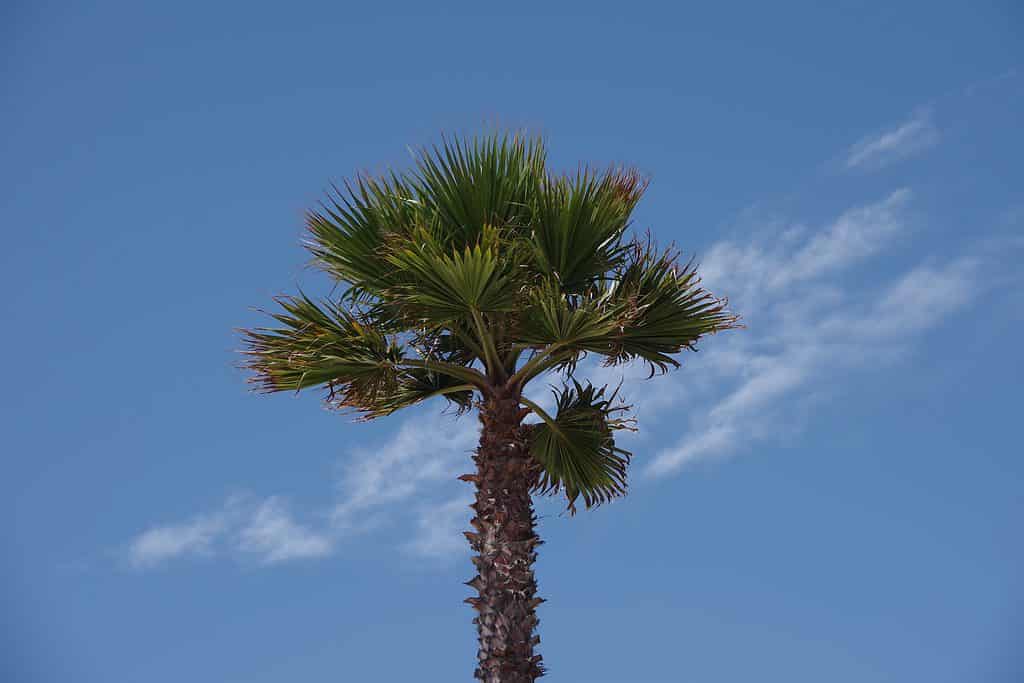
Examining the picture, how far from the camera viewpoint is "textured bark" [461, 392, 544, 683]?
10.7 metres

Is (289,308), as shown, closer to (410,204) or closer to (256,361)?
(256,361)

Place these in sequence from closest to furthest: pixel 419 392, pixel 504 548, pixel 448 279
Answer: pixel 448 279
pixel 504 548
pixel 419 392

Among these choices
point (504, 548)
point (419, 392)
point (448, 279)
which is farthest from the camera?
point (419, 392)

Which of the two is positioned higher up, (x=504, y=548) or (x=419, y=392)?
(x=419, y=392)

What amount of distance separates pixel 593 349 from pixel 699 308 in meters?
1.28

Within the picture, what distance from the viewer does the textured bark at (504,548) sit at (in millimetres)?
10719

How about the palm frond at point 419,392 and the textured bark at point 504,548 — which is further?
the palm frond at point 419,392

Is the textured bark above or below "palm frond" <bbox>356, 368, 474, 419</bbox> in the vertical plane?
below

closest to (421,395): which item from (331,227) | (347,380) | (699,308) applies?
(347,380)

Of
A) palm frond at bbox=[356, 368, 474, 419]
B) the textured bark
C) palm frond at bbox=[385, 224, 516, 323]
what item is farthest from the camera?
palm frond at bbox=[356, 368, 474, 419]

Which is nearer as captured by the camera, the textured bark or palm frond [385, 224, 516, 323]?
palm frond [385, 224, 516, 323]

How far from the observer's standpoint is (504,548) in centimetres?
1097

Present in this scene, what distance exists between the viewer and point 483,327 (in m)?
11.0

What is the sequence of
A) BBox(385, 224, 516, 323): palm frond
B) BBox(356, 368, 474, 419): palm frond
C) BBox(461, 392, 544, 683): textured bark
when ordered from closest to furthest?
BBox(385, 224, 516, 323): palm frond < BBox(461, 392, 544, 683): textured bark < BBox(356, 368, 474, 419): palm frond
